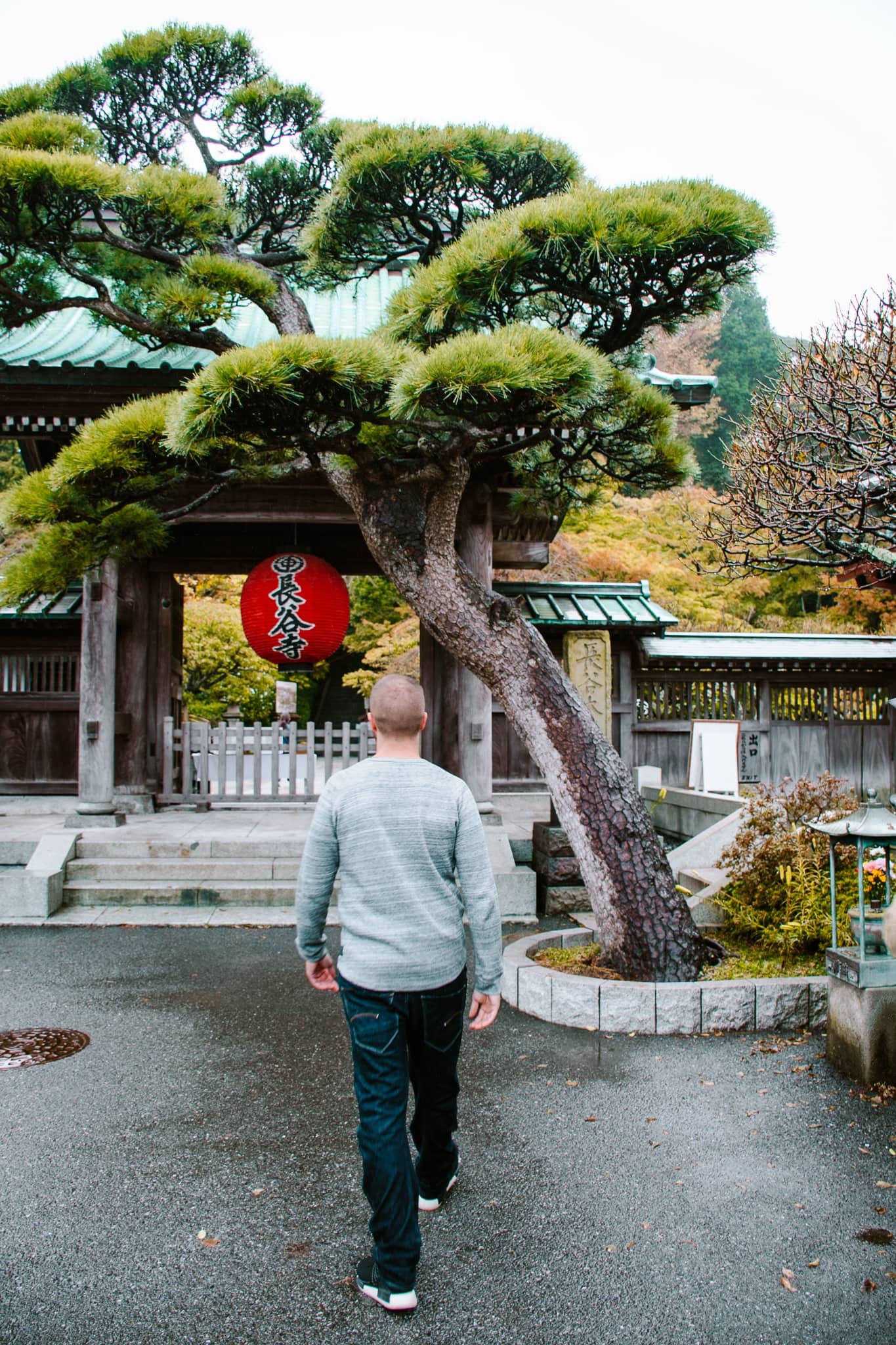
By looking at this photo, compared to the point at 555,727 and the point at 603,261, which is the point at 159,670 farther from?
the point at 603,261

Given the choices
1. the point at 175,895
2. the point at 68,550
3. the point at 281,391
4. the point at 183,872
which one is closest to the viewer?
the point at 281,391

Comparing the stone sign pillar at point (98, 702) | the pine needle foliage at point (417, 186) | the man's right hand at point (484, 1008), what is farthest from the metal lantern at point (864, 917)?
the stone sign pillar at point (98, 702)

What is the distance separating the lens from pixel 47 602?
39.7 feet

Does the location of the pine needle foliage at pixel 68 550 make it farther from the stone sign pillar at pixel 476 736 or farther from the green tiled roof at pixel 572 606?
the green tiled roof at pixel 572 606

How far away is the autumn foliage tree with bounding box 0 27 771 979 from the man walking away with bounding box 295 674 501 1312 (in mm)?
2635

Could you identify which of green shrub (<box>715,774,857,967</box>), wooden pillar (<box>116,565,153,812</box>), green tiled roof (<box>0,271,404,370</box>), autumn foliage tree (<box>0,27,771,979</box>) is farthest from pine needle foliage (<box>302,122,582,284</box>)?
green shrub (<box>715,774,857,967</box>)

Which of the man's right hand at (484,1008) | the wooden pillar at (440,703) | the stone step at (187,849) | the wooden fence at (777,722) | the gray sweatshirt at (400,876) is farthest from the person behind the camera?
the wooden fence at (777,722)

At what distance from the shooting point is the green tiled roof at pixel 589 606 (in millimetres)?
12539

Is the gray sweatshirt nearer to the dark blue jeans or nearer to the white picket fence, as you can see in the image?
the dark blue jeans

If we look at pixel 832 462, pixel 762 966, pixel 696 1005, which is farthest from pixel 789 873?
pixel 832 462

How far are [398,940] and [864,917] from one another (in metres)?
2.61

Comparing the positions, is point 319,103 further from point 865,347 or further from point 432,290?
point 865,347

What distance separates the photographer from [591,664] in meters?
12.6

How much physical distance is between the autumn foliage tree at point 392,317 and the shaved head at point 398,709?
2.82 metres
